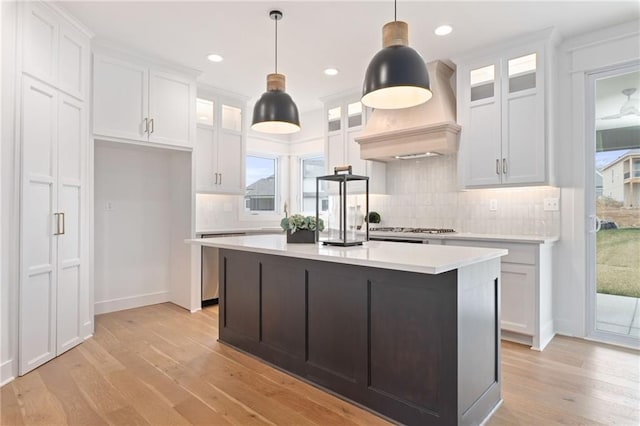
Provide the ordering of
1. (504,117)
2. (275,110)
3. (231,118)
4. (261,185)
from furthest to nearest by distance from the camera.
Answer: (261,185), (231,118), (504,117), (275,110)

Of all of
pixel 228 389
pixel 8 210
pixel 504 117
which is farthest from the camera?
pixel 504 117

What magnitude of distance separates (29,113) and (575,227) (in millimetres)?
4710

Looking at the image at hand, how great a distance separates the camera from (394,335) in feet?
6.77

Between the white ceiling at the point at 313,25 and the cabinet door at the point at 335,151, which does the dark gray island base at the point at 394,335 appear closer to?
the white ceiling at the point at 313,25

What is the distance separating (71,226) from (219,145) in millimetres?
2085

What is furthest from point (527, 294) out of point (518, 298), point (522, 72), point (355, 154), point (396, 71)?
point (355, 154)

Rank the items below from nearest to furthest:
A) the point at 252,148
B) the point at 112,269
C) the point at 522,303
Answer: the point at 522,303 → the point at 112,269 → the point at 252,148

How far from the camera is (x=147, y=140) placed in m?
3.95

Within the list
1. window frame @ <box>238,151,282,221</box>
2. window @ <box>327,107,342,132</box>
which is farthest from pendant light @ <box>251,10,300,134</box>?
window frame @ <box>238,151,282,221</box>

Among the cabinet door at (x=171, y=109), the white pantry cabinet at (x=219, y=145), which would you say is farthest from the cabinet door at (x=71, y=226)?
the white pantry cabinet at (x=219, y=145)

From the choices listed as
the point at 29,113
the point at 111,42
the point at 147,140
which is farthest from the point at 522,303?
the point at 111,42

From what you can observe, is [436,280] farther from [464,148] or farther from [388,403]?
[464,148]

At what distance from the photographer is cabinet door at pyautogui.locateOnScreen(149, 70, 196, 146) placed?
4.02 m

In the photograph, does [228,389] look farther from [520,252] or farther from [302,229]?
[520,252]
